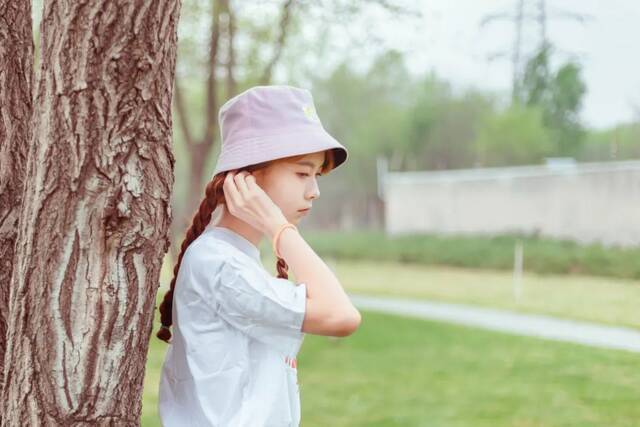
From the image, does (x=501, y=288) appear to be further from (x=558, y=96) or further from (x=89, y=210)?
(x=89, y=210)

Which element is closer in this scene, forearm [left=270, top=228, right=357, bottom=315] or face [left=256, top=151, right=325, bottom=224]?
forearm [left=270, top=228, right=357, bottom=315]

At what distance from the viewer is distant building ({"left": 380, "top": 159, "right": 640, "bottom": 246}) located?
6867 mm

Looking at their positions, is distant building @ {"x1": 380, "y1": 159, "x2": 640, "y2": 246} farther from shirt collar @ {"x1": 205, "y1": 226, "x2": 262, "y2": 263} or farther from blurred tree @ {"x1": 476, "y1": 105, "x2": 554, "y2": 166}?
shirt collar @ {"x1": 205, "y1": 226, "x2": 262, "y2": 263}

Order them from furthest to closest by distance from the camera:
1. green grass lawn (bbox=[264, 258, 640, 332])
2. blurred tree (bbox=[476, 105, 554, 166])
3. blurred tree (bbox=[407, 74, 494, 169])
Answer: blurred tree (bbox=[407, 74, 494, 169])
blurred tree (bbox=[476, 105, 554, 166])
green grass lawn (bbox=[264, 258, 640, 332])

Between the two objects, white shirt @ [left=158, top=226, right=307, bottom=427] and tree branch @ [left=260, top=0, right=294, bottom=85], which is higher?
tree branch @ [left=260, top=0, right=294, bottom=85]

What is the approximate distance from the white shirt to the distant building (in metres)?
5.23

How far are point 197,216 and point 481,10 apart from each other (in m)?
7.09

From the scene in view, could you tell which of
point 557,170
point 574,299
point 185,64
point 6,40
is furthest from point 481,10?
point 6,40

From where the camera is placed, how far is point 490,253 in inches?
384

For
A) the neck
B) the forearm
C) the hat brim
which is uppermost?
the hat brim

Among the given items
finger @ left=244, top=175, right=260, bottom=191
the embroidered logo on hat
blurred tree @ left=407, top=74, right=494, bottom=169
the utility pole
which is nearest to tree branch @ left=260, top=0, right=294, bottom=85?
the utility pole

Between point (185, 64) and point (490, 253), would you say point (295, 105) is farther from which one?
point (185, 64)

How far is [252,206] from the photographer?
5.09ft

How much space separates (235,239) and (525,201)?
7.95 metres
